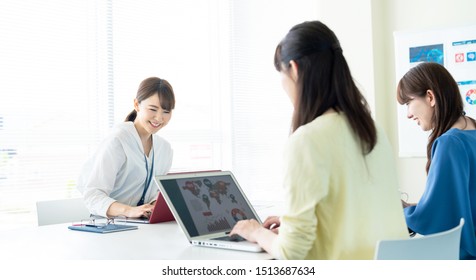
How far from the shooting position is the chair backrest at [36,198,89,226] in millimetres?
2557

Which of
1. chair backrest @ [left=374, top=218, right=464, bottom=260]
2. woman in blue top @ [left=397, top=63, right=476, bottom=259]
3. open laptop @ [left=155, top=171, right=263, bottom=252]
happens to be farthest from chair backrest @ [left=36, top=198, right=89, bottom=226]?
chair backrest @ [left=374, top=218, right=464, bottom=260]

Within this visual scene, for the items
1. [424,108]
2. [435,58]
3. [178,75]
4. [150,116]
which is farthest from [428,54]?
[150,116]

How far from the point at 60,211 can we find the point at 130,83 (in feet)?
4.45

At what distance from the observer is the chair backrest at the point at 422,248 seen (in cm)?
120

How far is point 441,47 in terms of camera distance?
155 inches

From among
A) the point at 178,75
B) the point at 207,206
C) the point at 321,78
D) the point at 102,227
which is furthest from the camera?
the point at 178,75

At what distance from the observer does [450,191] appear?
186 centimetres

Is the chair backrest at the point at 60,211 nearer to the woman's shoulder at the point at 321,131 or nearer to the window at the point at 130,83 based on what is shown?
the window at the point at 130,83

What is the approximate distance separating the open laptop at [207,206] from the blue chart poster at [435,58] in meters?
2.42

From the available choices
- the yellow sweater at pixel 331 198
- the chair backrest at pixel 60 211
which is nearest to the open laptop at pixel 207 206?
the yellow sweater at pixel 331 198

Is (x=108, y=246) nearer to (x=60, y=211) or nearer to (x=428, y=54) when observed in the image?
(x=60, y=211)

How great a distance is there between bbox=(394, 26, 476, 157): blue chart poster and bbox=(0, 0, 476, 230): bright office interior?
0.12 meters

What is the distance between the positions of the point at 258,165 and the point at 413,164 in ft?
4.48

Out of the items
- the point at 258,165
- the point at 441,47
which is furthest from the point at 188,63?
the point at 441,47
